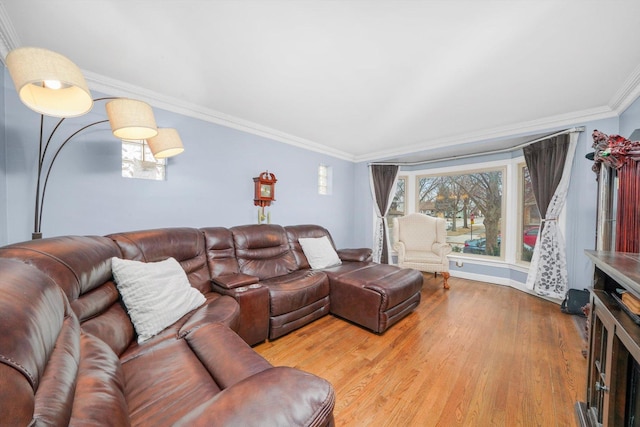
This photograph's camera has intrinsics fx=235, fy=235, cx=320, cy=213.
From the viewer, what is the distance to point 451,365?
70.0 inches

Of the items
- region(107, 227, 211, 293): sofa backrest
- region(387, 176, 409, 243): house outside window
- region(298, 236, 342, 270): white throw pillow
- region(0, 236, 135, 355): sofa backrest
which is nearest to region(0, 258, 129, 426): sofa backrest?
region(0, 236, 135, 355): sofa backrest

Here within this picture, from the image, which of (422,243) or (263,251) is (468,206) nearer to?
(422,243)

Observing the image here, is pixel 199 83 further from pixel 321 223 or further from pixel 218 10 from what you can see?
pixel 321 223

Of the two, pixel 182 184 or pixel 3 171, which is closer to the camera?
pixel 3 171

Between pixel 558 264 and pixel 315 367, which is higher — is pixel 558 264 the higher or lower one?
the higher one

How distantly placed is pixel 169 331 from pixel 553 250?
4077 mm

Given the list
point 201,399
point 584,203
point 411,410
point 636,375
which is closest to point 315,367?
point 411,410

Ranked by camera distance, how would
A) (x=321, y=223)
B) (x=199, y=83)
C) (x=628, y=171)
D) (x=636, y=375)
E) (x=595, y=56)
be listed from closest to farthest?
(x=636, y=375), (x=628, y=171), (x=595, y=56), (x=199, y=83), (x=321, y=223)

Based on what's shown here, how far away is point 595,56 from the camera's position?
176 cm

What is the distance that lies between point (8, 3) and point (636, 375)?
11.6ft

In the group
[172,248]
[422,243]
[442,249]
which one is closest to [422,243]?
[422,243]

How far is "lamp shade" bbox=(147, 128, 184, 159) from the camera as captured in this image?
1.99 metres

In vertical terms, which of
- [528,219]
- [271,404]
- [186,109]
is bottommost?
[271,404]

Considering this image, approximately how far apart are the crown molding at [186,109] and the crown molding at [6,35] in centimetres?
40
